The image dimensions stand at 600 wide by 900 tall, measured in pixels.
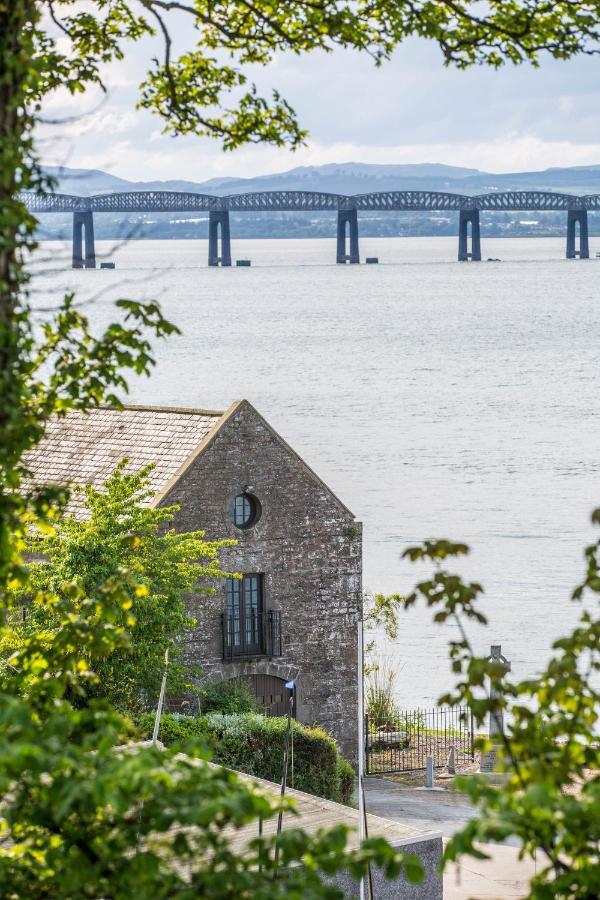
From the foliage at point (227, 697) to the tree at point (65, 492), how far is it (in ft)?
69.0

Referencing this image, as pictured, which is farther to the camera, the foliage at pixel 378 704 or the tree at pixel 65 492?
the foliage at pixel 378 704

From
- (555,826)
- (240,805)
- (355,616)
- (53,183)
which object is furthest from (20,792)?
(355,616)

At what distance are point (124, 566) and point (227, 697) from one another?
30.7 feet

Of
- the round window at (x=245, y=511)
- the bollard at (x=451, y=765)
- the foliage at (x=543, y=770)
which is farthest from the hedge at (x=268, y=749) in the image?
the foliage at (x=543, y=770)

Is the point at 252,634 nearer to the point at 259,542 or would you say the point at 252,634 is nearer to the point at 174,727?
the point at 259,542

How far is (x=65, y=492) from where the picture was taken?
8641 millimetres

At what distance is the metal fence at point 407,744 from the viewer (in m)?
38.8

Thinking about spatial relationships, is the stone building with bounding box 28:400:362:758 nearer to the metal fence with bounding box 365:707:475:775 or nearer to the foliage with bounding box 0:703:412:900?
the metal fence with bounding box 365:707:475:775

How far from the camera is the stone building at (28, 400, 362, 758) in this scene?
33438 mm

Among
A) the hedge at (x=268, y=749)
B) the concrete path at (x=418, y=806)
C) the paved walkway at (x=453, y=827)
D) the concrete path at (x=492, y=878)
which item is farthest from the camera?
the concrete path at (x=418, y=806)

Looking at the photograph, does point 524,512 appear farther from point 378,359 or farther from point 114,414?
point 378,359

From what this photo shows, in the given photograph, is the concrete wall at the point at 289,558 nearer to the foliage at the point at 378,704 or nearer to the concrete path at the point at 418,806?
the concrete path at the point at 418,806

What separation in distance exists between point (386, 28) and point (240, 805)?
7104mm

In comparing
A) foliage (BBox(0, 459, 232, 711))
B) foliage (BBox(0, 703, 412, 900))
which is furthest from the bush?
foliage (BBox(0, 703, 412, 900))
